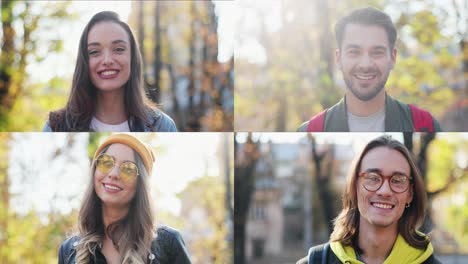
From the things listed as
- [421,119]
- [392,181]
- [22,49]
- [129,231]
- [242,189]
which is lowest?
[129,231]

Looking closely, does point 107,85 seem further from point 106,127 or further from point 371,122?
point 371,122

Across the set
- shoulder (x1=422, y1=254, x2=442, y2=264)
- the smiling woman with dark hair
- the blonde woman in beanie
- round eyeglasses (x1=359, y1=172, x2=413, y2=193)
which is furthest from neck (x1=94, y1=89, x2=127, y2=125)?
shoulder (x1=422, y1=254, x2=442, y2=264)

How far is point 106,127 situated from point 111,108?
91 mm

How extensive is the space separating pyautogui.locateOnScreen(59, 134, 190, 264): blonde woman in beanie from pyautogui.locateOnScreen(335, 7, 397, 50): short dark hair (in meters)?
1.04

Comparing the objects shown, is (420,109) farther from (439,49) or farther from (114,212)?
(114,212)

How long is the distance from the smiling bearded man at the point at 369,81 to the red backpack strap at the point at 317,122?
0.06 m

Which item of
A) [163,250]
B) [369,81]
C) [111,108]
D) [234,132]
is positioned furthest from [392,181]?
[111,108]

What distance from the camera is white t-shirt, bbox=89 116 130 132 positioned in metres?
3.27

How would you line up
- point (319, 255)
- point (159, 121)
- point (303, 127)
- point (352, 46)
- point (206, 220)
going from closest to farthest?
point (319, 255), point (352, 46), point (159, 121), point (303, 127), point (206, 220)

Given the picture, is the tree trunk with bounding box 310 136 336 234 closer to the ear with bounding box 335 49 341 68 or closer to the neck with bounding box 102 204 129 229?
the ear with bounding box 335 49 341 68

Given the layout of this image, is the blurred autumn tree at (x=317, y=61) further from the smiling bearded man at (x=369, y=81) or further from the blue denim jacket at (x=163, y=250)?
the blue denim jacket at (x=163, y=250)

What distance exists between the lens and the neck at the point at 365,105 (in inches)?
127

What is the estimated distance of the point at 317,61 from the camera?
3.48 meters

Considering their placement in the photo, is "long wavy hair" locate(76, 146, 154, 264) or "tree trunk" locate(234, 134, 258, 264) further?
"tree trunk" locate(234, 134, 258, 264)
